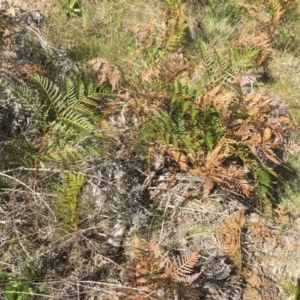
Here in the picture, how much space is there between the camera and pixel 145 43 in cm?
406

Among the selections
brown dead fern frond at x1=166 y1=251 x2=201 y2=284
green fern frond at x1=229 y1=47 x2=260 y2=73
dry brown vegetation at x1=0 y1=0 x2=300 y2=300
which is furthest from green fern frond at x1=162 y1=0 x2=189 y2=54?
brown dead fern frond at x1=166 y1=251 x2=201 y2=284

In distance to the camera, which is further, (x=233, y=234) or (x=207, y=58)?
(x=207, y=58)

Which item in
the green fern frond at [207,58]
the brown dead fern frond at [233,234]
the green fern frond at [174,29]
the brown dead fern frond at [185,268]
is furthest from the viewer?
the green fern frond at [174,29]

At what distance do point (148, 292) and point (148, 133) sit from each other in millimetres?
1054

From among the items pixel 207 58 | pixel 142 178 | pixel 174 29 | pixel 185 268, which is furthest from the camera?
pixel 174 29

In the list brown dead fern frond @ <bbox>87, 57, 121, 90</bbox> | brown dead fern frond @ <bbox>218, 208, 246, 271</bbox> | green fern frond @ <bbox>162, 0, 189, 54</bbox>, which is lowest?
brown dead fern frond @ <bbox>218, 208, 246, 271</bbox>

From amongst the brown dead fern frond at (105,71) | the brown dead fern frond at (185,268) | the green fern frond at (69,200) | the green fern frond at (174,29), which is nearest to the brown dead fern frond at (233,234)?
the brown dead fern frond at (185,268)

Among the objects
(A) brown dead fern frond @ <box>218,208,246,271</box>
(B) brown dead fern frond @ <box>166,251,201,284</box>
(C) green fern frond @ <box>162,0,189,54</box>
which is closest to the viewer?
(B) brown dead fern frond @ <box>166,251,201,284</box>

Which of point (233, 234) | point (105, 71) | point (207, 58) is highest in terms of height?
point (207, 58)

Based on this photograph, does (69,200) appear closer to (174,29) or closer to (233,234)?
(233,234)

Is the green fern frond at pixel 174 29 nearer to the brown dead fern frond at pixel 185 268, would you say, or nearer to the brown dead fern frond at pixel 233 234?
the brown dead fern frond at pixel 233 234

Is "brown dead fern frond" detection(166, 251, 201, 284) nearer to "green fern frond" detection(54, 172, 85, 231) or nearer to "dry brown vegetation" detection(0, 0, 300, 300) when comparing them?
"dry brown vegetation" detection(0, 0, 300, 300)

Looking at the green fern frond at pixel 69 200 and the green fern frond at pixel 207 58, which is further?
the green fern frond at pixel 207 58

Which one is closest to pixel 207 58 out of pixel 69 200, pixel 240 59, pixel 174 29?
pixel 240 59
